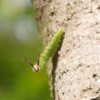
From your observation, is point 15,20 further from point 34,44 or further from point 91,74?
point 91,74

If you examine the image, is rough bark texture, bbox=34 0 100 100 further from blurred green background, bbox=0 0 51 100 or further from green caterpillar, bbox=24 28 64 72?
blurred green background, bbox=0 0 51 100

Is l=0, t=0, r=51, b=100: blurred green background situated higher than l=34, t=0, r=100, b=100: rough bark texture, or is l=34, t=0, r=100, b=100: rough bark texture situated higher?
l=34, t=0, r=100, b=100: rough bark texture

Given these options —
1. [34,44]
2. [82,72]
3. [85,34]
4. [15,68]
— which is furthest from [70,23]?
[34,44]

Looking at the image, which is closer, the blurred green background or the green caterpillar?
the green caterpillar

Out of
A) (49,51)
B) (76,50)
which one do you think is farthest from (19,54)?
(76,50)

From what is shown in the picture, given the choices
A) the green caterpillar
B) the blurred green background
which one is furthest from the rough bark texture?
the blurred green background
